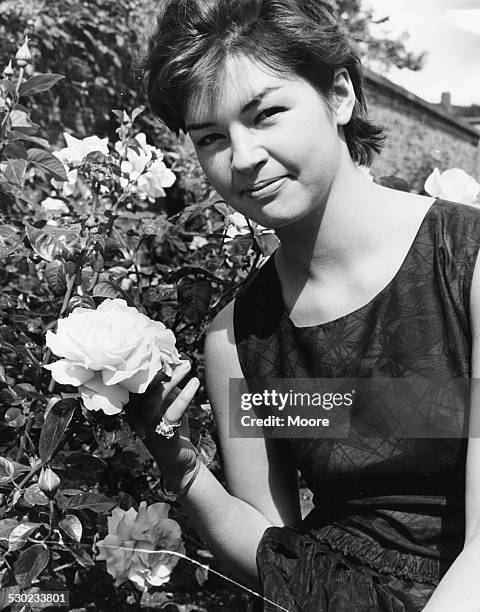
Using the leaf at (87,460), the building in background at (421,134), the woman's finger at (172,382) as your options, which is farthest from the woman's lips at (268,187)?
the building in background at (421,134)

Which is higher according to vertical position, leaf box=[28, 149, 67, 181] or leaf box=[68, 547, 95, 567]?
→ leaf box=[28, 149, 67, 181]

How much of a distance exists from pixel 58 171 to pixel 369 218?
51 cm

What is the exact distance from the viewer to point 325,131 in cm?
101

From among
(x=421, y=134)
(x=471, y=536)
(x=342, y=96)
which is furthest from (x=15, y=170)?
(x=421, y=134)

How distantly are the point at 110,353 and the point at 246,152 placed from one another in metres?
0.29

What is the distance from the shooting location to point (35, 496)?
112 centimetres

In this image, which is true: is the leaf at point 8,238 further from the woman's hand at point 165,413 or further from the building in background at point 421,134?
the building in background at point 421,134

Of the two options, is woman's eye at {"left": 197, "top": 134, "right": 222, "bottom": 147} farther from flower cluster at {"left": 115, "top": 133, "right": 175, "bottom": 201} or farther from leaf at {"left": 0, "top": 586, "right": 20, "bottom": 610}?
leaf at {"left": 0, "top": 586, "right": 20, "bottom": 610}

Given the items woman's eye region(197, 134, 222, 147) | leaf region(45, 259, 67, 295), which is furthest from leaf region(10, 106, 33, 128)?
woman's eye region(197, 134, 222, 147)

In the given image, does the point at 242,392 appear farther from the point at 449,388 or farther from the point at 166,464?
the point at 449,388

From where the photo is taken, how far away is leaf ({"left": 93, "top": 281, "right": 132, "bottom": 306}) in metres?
1.28

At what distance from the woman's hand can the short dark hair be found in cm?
37

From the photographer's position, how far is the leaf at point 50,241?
121cm

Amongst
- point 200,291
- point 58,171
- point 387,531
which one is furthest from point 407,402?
point 58,171
